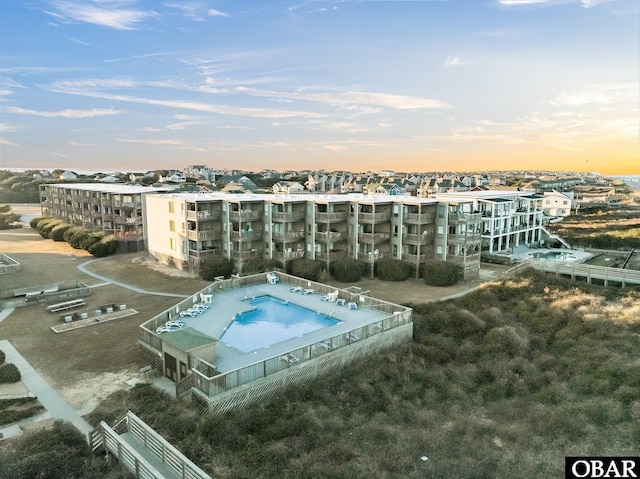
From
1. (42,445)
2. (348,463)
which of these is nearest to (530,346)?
(348,463)

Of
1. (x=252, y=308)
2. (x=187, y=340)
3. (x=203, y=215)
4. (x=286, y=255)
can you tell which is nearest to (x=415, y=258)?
(x=286, y=255)

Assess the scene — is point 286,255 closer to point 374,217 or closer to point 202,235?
point 202,235

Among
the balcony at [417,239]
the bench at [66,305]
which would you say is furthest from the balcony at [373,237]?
the bench at [66,305]

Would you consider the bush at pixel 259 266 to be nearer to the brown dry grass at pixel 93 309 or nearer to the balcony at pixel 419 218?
the brown dry grass at pixel 93 309

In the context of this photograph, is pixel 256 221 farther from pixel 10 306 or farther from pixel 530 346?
pixel 530 346

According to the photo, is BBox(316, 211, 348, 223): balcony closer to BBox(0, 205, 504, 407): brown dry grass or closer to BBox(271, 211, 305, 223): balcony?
BBox(271, 211, 305, 223): balcony

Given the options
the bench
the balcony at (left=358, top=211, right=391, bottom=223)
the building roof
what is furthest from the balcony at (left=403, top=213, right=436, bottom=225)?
the bench
